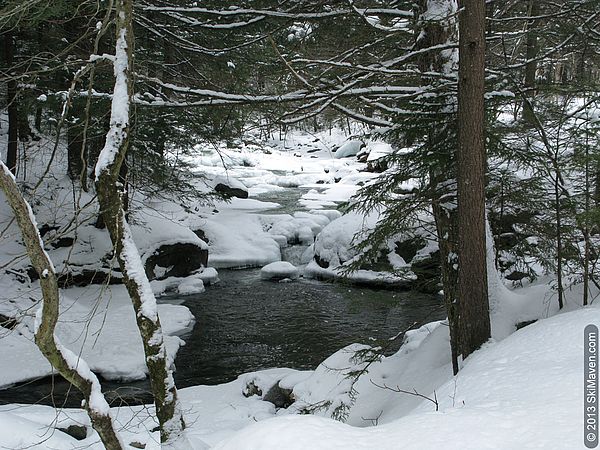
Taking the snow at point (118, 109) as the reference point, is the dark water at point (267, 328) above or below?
below

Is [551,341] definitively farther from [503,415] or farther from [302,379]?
[302,379]

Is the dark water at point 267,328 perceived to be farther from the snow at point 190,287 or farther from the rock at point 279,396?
the rock at point 279,396

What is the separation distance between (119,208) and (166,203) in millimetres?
17815

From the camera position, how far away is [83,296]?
13180 millimetres

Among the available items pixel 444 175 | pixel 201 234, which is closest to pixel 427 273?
pixel 444 175

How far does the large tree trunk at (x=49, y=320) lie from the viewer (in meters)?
3.65

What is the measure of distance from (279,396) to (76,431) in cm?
317

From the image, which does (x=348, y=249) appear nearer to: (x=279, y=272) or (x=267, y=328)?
(x=267, y=328)

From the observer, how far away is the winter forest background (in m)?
3.79

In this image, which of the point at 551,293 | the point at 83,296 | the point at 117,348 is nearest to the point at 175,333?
the point at 117,348

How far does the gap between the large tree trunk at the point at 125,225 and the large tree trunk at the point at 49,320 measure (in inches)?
17.1

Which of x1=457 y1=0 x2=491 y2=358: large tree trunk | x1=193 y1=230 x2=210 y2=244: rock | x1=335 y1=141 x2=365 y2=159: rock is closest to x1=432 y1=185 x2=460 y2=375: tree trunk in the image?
x1=457 y1=0 x2=491 y2=358: large tree trunk

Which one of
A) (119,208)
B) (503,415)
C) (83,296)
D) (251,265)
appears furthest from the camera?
(251,265)

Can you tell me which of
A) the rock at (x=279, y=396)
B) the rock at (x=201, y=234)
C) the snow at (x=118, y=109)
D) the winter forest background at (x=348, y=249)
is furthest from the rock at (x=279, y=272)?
the snow at (x=118, y=109)
